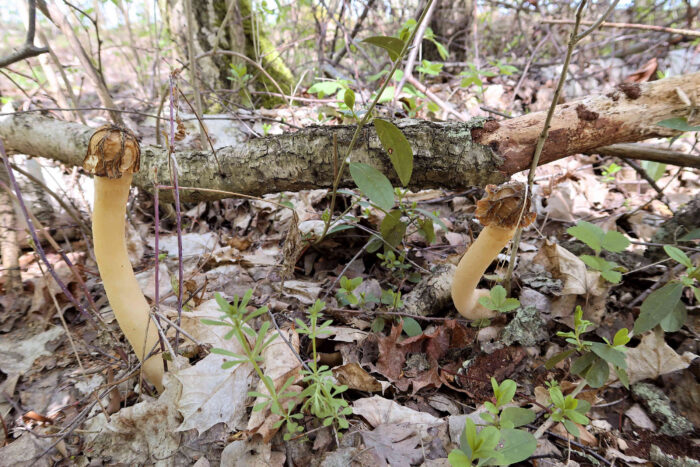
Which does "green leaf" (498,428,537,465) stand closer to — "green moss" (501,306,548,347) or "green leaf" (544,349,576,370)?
"green leaf" (544,349,576,370)

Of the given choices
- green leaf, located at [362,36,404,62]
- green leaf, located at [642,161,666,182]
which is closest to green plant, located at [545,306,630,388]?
green leaf, located at [362,36,404,62]

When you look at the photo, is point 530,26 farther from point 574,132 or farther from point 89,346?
point 89,346

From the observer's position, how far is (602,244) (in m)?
1.72

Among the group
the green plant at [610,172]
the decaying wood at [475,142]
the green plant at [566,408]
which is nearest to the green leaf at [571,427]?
the green plant at [566,408]

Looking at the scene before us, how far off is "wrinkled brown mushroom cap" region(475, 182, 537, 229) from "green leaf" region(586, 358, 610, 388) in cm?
60

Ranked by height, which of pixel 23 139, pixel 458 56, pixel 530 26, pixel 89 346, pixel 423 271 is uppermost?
pixel 530 26

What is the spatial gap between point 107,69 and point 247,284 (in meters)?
11.7

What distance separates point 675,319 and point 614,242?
374 mm

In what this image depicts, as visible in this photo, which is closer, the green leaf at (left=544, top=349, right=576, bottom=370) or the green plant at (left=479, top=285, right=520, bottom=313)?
the green leaf at (left=544, top=349, right=576, bottom=370)

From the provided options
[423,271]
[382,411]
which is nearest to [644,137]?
[423,271]

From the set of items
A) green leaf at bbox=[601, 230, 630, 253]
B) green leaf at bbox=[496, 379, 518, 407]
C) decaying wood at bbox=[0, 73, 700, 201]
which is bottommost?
green leaf at bbox=[496, 379, 518, 407]

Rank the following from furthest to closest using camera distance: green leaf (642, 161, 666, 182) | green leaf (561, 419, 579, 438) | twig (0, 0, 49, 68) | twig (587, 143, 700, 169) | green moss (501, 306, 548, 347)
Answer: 1. green leaf (642, 161, 666, 182)
2. twig (0, 0, 49, 68)
3. twig (587, 143, 700, 169)
4. green moss (501, 306, 548, 347)
5. green leaf (561, 419, 579, 438)

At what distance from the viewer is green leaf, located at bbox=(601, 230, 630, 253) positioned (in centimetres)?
170

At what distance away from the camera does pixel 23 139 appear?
2.84m
